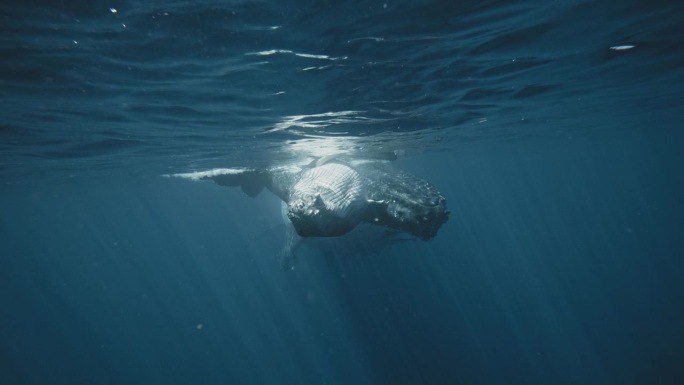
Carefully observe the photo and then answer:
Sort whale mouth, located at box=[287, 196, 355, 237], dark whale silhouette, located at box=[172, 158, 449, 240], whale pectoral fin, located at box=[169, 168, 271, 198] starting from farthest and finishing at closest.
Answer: whale pectoral fin, located at box=[169, 168, 271, 198] < dark whale silhouette, located at box=[172, 158, 449, 240] < whale mouth, located at box=[287, 196, 355, 237]

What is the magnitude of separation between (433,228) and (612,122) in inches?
1200

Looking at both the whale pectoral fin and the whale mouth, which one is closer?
the whale mouth

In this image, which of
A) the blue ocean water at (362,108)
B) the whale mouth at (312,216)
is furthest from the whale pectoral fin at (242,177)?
the whale mouth at (312,216)

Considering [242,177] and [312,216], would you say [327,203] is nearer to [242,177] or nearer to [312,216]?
[312,216]

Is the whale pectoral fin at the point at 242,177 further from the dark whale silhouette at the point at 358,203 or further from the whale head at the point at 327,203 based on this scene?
the whale head at the point at 327,203

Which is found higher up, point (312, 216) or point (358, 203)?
point (312, 216)

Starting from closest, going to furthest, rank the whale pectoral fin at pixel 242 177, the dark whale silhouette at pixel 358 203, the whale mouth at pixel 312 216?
the whale mouth at pixel 312 216 → the dark whale silhouette at pixel 358 203 → the whale pectoral fin at pixel 242 177

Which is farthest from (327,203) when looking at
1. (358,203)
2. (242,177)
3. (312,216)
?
(242,177)

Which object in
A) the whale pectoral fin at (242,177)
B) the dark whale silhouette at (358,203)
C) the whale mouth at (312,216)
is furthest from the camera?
the whale pectoral fin at (242,177)

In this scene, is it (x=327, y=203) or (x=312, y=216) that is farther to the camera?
(x=327, y=203)

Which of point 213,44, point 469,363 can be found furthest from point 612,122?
point 213,44

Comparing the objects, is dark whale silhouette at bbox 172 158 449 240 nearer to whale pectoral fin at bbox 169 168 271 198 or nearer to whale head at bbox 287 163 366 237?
whale head at bbox 287 163 366 237

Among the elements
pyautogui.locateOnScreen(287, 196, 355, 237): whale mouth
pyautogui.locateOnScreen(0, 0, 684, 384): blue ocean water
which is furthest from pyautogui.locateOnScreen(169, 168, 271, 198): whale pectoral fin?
pyautogui.locateOnScreen(287, 196, 355, 237): whale mouth

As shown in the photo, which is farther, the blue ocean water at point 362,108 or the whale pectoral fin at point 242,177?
the whale pectoral fin at point 242,177
